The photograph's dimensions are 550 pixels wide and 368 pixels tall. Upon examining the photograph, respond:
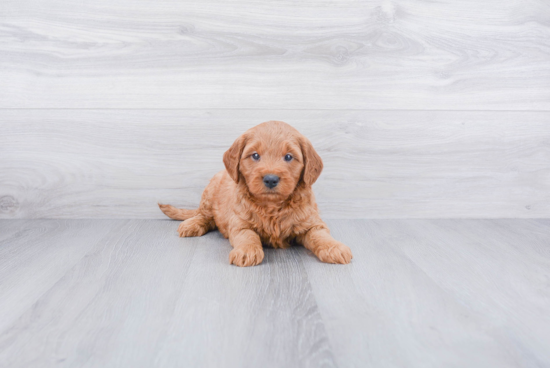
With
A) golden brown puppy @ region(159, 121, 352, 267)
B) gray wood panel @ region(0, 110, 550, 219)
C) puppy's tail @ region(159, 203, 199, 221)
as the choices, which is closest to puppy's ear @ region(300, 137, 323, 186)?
golden brown puppy @ region(159, 121, 352, 267)

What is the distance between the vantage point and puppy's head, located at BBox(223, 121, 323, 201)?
1548 millimetres

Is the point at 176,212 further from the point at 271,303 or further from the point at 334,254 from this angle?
the point at 271,303

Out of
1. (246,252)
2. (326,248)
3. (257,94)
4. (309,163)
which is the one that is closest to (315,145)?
(257,94)

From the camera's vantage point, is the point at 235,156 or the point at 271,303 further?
the point at 235,156

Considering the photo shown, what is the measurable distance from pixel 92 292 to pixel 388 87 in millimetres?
1820

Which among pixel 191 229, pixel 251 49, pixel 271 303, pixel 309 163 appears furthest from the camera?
pixel 251 49

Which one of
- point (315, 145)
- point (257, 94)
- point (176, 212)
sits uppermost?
point (257, 94)

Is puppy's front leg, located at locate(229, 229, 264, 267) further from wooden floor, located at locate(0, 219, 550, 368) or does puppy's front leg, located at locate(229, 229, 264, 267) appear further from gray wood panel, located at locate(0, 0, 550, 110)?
gray wood panel, located at locate(0, 0, 550, 110)

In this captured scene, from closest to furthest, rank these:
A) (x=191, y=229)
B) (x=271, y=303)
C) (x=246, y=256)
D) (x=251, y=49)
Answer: (x=271, y=303) < (x=246, y=256) < (x=191, y=229) < (x=251, y=49)

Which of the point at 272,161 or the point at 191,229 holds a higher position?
the point at 272,161

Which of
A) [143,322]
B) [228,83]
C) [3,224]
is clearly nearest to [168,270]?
[143,322]

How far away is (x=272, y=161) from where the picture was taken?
5.24 ft

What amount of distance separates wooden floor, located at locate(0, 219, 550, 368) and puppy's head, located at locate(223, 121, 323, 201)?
0.31m

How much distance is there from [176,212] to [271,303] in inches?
44.6
